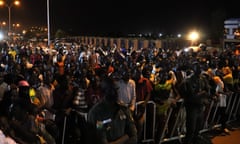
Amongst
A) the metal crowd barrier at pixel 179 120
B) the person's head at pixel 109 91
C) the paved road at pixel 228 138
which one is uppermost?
the person's head at pixel 109 91

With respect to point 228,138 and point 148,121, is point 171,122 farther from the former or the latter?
point 228,138

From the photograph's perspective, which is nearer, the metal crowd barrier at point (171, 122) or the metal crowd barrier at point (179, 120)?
the metal crowd barrier at point (171, 122)

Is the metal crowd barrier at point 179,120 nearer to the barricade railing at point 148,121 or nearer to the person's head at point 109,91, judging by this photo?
the barricade railing at point 148,121

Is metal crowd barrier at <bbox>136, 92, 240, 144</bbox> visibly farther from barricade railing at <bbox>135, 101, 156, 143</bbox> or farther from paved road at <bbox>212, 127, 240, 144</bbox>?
paved road at <bbox>212, 127, 240, 144</bbox>

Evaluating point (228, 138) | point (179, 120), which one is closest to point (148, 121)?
point (179, 120)

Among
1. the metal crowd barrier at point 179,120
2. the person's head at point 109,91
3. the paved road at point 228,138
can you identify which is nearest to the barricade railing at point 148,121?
the metal crowd barrier at point 179,120

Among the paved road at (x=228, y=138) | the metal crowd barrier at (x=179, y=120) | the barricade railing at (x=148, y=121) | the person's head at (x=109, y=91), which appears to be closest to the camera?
the person's head at (x=109, y=91)

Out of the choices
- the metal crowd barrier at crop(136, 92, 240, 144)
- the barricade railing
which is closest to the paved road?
the metal crowd barrier at crop(136, 92, 240, 144)

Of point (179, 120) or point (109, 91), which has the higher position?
point (109, 91)

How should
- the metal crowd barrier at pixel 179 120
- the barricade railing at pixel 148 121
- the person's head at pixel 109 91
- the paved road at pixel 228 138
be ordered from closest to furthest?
1. the person's head at pixel 109 91
2. the barricade railing at pixel 148 121
3. the metal crowd barrier at pixel 179 120
4. the paved road at pixel 228 138

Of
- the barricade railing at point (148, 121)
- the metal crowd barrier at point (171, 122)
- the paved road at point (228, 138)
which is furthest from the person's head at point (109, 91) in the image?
the paved road at point (228, 138)

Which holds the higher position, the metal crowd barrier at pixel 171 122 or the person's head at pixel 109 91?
the person's head at pixel 109 91

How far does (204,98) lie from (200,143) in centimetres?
127

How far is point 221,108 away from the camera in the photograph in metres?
9.95
